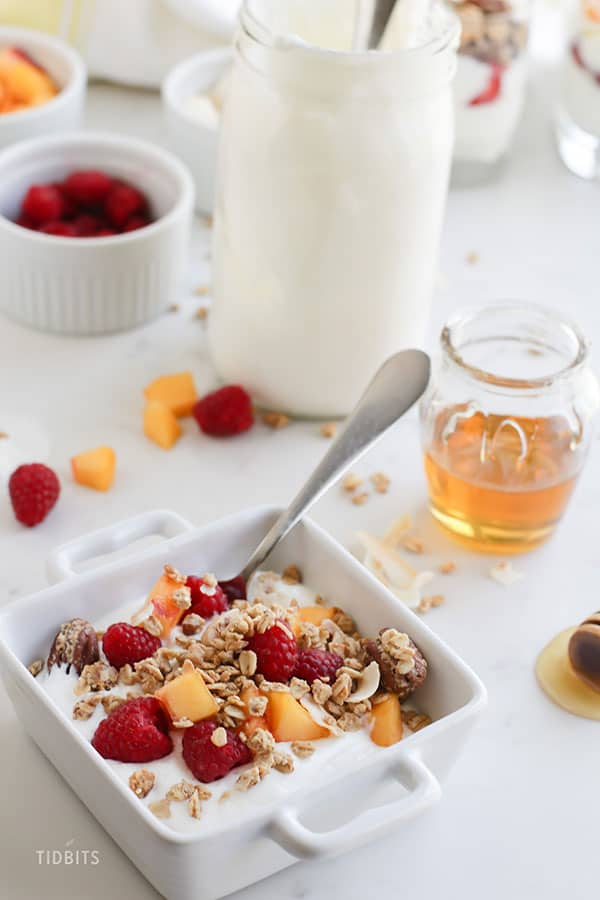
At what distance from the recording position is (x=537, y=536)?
3.60 feet

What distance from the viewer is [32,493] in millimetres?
1075

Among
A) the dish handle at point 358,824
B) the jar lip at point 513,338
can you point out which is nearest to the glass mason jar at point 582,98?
the jar lip at point 513,338

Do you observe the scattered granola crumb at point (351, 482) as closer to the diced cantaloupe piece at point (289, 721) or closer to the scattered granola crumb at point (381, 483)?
the scattered granola crumb at point (381, 483)

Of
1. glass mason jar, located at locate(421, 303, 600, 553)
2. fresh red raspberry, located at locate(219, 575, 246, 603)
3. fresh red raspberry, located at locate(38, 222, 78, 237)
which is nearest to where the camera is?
fresh red raspberry, located at locate(219, 575, 246, 603)

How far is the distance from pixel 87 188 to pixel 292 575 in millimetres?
546

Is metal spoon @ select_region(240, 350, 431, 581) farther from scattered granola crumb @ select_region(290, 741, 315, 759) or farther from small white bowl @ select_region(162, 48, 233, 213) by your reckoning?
small white bowl @ select_region(162, 48, 233, 213)

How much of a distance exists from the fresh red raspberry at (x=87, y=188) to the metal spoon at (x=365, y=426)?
16.8 inches

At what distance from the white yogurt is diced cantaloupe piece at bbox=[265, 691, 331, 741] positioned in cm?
85

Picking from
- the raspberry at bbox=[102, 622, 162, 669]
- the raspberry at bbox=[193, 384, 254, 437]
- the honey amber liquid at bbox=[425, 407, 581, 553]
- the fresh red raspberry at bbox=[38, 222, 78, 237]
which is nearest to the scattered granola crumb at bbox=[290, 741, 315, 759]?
the raspberry at bbox=[102, 622, 162, 669]

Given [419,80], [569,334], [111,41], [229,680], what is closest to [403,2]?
[419,80]

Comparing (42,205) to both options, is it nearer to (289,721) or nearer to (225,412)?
(225,412)

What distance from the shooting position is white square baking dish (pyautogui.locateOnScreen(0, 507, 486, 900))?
0.75 metres

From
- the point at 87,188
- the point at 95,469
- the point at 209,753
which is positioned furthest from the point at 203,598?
the point at 87,188

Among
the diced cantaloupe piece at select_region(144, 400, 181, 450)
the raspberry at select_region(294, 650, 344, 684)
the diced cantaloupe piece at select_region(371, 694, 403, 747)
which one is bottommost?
the diced cantaloupe piece at select_region(144, 400, 181, 450)
